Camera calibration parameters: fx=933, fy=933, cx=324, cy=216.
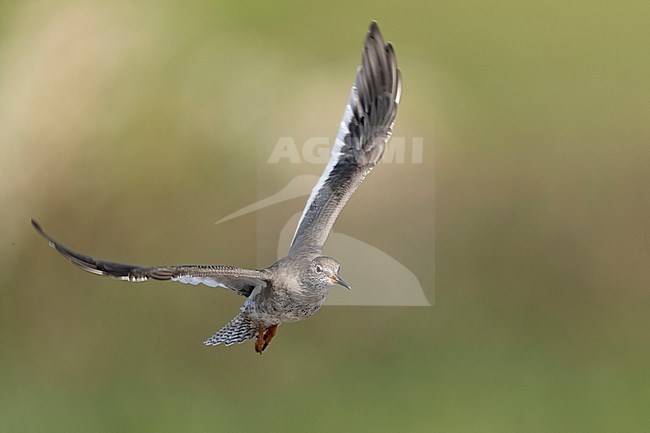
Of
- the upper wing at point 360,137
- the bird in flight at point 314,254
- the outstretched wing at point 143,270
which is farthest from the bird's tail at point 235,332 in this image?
the outstretched wing at point 143,270

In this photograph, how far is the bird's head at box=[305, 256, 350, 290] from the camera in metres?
6.43

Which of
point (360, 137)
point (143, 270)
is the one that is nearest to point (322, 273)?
point (143, 270)

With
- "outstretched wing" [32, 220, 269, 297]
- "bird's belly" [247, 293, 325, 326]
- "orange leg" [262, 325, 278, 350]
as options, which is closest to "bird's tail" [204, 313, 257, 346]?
"orange leg" [262, 325, 278, 350]

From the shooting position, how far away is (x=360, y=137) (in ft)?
25.4

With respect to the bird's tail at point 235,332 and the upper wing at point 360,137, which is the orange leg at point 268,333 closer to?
the bird's tail at point 235,332

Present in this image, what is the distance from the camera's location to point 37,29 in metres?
20.0

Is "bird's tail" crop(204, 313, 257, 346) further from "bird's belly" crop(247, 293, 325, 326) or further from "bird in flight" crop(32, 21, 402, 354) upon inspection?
"bird's belly" crop(247, 293, 325, 326)

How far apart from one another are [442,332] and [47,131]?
29.4ft

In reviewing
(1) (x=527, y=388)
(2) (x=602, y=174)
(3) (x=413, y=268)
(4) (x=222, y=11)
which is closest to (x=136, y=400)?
(3) (x=413, y=268)

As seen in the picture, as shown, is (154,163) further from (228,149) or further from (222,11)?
(222,11)

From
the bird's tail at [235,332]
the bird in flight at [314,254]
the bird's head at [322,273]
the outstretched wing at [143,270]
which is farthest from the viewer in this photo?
the bird's tail at [235,332]

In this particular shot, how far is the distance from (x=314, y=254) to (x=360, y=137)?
4.63 feet

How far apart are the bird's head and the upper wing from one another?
2.73 ft

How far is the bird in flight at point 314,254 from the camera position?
6000 millimetres
